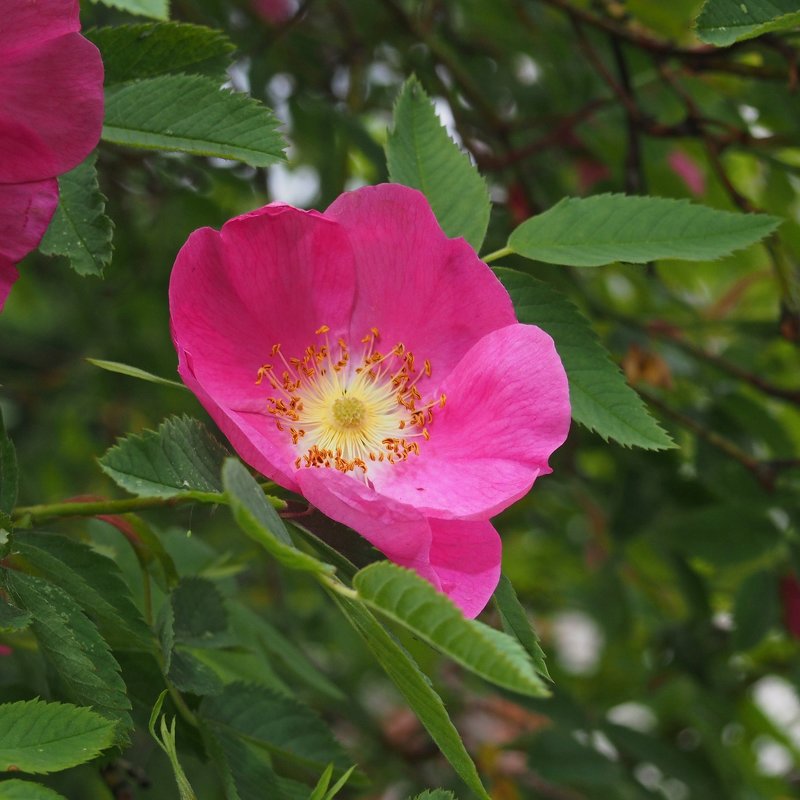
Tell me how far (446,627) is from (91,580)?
0.35 meters

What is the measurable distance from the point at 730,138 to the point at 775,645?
1121mm

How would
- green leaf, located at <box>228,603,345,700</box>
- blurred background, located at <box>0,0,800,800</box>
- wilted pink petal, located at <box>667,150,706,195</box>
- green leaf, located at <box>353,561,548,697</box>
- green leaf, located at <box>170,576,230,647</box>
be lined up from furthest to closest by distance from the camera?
1. wilted pink petal, located at <box>667,150,706,195</box>
2. blurred background, located at <box>0,0,800,800</box>
3. green leaf, located at <box>228,603,345,700</box>
4. green leaf, located at <box>170,576,230,647</box>
5. green leaf, located at <box>353,561,548,697</box>

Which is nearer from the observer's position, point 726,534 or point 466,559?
point 466,559

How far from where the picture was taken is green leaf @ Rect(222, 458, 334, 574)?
1.85 ft

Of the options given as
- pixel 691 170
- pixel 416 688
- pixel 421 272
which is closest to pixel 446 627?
pixel 416 688

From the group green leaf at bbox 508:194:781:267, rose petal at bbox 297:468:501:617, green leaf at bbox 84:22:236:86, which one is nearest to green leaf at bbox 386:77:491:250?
green leaf at bbox 508:194:781:267

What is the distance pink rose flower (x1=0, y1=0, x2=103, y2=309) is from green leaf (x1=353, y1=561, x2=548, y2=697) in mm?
343

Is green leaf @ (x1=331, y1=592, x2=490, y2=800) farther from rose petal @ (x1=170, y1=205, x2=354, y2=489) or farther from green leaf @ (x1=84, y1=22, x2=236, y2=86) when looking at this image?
green leaf @ (x1=84, y1=22, x2=236, y2=86)

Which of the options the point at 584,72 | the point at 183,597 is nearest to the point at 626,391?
the point at 183,597

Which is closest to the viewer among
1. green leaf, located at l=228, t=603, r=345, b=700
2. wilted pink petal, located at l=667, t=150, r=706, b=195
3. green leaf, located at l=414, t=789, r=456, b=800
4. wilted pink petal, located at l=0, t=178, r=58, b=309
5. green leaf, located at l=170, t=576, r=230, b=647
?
green leaf, located at l=414, t=789, r=456, b=800

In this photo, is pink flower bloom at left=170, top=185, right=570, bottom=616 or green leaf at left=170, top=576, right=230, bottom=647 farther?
green leaf at left=170, top=576, right=230, bottom=647

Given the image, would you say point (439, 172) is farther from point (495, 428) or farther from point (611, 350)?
point (611, 350)

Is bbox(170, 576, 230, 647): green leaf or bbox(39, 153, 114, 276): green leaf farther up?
bbox(39, 153, 114, 276): green leaf

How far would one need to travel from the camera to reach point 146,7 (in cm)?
80
